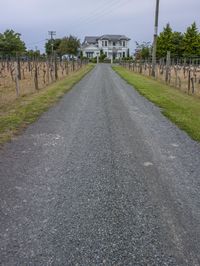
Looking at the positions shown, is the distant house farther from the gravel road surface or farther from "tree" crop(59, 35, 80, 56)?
the gravel road surface

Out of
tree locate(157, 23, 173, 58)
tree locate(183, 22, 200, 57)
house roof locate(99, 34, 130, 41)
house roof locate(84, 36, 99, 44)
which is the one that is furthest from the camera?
house roof locate(84, 36, 99, 44)

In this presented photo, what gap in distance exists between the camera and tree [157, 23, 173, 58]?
5200 centimetres

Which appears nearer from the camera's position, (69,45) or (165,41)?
(165,41)

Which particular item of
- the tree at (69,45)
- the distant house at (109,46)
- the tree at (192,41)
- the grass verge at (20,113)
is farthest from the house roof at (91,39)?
the grass verge at (20,113)

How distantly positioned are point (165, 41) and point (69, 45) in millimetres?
22842

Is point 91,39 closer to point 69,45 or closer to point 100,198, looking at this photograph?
point 69,45

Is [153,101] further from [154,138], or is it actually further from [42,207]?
[42,207]

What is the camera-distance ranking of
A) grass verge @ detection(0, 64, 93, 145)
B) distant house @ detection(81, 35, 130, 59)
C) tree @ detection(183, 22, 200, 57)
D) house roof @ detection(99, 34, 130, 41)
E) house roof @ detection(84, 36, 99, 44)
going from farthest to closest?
house roof @ detection(84, 36, 99, 44) < distant house @ detection(81, 35, 130, 59) < house roof @ detection(99, 34, 130, 41) < tree @ detection(183, 22, 200, 57) < grass verge @ detection(0, 64, 93, 145)

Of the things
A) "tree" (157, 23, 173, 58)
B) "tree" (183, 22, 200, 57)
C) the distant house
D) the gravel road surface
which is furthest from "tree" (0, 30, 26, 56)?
the gravel road surface

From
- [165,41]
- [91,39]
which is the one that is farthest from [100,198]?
[91,39]

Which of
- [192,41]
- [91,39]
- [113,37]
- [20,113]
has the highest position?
[113,37]

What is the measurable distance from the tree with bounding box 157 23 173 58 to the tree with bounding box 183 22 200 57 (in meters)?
3.50

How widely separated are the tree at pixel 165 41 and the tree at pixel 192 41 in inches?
138

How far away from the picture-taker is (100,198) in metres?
3.32
